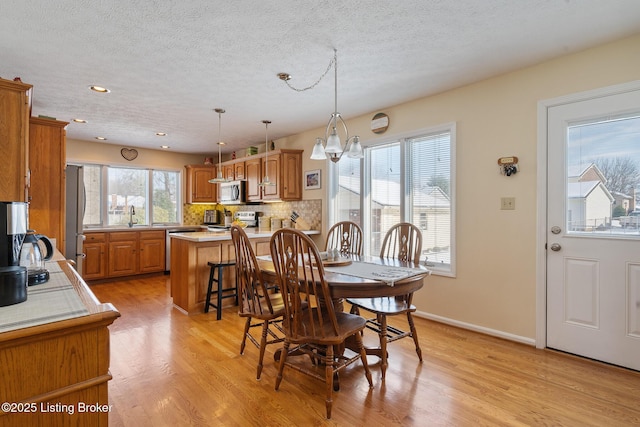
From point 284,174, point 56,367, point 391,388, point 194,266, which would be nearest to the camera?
point 56,367

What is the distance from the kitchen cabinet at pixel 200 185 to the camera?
21.0 ft

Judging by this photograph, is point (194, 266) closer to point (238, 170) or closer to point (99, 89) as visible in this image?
point (99, 89)

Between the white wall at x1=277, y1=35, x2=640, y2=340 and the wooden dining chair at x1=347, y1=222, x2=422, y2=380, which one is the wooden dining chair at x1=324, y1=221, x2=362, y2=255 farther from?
the white wall at x1=277, y1=35, x2=640, y2=340

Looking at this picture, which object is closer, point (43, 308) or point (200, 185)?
point (43, 308)

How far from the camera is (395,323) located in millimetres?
3342

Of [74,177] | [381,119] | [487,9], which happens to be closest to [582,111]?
[487,9]

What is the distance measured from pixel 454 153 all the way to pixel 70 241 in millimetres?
4229

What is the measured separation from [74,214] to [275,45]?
3073 millimetres

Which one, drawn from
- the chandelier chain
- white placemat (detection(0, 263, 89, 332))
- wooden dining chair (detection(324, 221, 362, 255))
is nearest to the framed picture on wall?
wooden dining chair (detection(324, 221, 362, 255))

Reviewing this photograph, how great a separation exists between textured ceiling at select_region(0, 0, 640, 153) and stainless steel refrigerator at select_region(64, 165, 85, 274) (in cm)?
79

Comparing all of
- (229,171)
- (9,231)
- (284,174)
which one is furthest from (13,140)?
(229,171)

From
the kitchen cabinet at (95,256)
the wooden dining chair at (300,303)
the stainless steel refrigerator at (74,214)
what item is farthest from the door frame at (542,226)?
the kitchen cabinet at (95,256)

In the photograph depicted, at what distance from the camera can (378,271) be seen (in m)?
2.21

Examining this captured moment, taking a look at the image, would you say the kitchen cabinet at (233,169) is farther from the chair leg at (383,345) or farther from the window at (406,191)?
the chair leg at (383,345)
